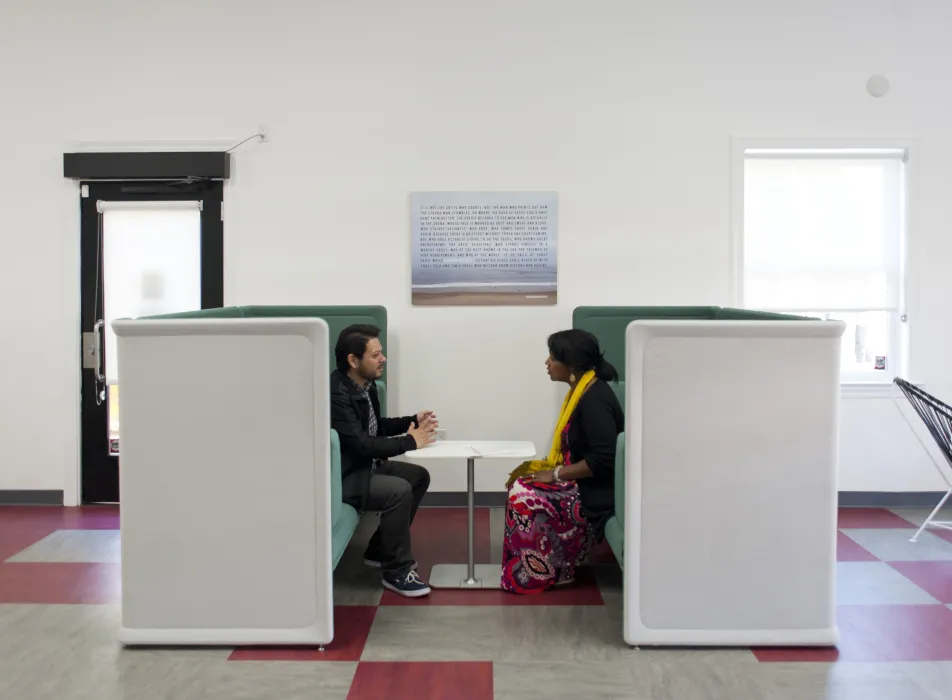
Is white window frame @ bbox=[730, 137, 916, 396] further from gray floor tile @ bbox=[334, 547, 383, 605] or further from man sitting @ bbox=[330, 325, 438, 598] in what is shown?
gray floor tile @ bbox=[334, 547, 383, 605]

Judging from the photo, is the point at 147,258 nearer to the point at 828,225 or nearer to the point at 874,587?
the point at 828,225

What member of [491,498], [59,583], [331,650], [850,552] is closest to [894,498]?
[850,552]

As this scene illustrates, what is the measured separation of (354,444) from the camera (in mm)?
3705

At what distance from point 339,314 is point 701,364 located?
271 cm

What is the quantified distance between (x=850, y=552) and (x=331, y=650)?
2.91 meters

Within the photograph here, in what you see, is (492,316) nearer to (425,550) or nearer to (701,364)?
(425,550)

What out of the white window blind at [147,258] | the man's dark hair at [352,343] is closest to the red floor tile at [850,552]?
the man's dark hair at [352,343]

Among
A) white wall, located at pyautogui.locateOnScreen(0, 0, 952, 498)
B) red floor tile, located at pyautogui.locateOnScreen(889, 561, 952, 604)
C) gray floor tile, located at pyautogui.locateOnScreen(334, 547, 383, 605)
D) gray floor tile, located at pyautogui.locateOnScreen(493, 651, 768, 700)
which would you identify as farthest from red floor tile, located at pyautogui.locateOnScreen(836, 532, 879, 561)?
gray floor tile, located at pyautogui.locateOnScreen(334, 547, 383, 605)

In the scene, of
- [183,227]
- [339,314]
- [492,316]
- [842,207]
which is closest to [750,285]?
[842,207]

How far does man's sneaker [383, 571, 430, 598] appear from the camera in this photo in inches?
150

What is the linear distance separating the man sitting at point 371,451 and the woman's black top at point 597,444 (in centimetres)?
72

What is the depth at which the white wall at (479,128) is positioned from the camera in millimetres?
5402

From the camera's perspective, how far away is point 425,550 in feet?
15.0

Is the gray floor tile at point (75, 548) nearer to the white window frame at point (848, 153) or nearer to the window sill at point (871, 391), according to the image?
the white window frame at point (848, 153)
